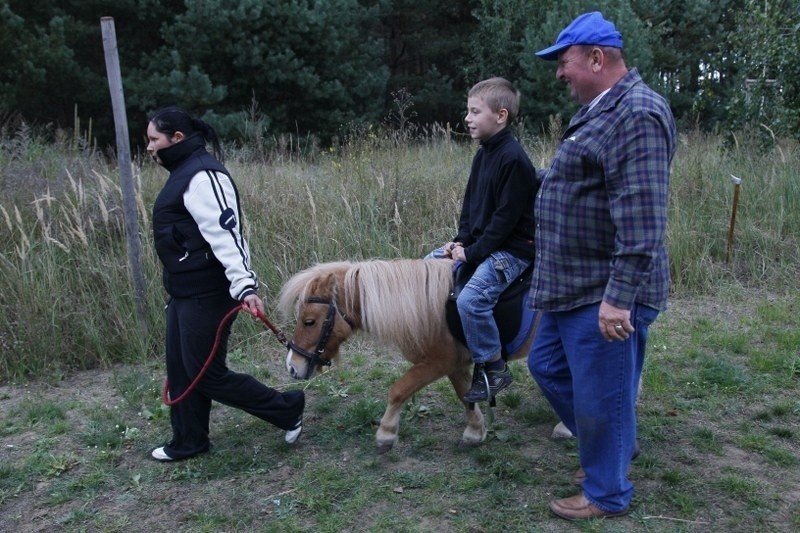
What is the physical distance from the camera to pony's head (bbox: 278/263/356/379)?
394 cm

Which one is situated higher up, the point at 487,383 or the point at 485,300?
the point at 485,300

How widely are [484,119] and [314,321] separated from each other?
4.68 feet

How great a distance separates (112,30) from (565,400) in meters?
4.62

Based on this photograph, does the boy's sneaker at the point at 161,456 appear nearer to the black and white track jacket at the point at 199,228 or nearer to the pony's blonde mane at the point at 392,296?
the black and white track jacket at the point at 199,228

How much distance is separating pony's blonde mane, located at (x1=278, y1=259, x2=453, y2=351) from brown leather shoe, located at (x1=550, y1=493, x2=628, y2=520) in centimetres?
110

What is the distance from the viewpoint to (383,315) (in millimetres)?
3949

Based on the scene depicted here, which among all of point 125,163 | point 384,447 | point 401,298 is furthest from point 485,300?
point 125,163

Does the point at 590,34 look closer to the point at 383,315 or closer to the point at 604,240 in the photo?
the point at 604,240

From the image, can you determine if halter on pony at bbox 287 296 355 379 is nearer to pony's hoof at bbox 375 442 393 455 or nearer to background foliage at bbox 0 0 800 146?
pony's hoof at bbox 375 442 393 455

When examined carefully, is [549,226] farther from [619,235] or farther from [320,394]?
[320,394]

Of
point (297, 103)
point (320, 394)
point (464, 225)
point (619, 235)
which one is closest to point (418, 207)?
point (320, 394)

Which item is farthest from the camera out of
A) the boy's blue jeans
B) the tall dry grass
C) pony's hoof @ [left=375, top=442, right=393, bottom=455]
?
the tall dry grass

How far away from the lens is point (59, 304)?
614cm

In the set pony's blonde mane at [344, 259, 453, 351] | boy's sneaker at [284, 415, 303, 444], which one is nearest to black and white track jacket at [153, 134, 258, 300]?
pony's blonde mane at [344, 259, 453, 351]
